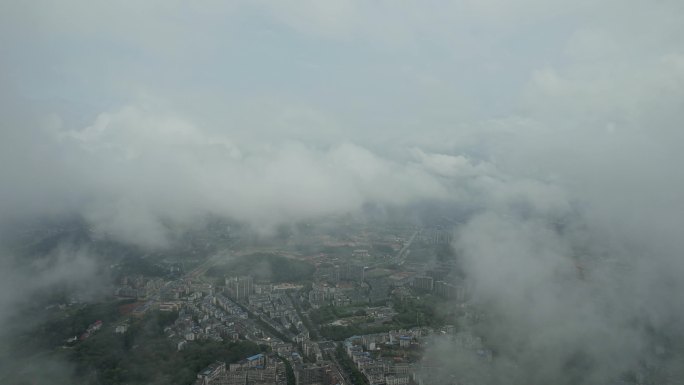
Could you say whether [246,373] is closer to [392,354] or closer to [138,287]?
[392,354]

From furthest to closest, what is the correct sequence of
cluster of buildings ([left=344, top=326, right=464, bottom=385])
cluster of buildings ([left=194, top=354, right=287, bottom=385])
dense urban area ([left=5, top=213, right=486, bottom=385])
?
dense urban area ([left=5, top=213, right=486, bottom=385])
cluster of buildings ([left=344, top=326, right=464, bottom=385])
cluster of buildings ([left=194, top=354, right=287, bottom=385])

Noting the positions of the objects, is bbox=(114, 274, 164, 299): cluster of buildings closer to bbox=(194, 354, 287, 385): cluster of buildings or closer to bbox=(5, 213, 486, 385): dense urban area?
bbox=(5, 213, 486, 385): dense urban area

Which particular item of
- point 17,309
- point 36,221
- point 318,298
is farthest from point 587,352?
point 36,221

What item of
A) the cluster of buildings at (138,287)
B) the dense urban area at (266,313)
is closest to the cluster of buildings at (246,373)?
the dense urban area at (266,313)

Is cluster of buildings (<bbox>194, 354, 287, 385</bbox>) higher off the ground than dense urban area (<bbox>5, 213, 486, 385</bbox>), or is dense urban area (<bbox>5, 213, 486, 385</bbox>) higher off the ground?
dense urban area (<bbox>5, 213, 486, 385</bbox>)

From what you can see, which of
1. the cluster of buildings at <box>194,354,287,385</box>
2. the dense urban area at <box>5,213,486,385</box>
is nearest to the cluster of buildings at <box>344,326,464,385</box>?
the dense urban area at <box>5,213,486,385</box>

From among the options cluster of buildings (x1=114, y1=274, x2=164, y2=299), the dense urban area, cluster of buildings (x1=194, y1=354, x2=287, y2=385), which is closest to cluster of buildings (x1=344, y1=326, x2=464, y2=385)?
the dense urban area

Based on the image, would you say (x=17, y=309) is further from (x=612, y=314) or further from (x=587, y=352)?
(x=612, y=314)

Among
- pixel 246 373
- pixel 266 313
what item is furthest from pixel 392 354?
pixel 266 313

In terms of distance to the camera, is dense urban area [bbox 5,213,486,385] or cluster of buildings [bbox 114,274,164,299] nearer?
dense urban area [bbox 5,213,486,385]

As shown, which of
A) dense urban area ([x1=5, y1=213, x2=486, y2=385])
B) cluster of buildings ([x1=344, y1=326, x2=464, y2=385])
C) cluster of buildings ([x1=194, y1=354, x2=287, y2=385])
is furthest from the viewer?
dense urban area ([x1=5, y1=213, x2=486, y2=385])

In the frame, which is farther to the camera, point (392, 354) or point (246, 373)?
point (392, 354)

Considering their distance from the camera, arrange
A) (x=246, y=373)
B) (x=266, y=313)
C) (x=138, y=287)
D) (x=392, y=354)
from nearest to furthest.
Result: (x=246, y=373) → (x=392, y=354) → (x=266, y=313) → (x=138, y=287)
